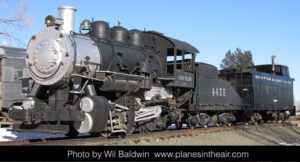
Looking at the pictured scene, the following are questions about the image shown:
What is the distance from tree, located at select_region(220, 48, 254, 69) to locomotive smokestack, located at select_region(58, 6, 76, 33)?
1849 inches

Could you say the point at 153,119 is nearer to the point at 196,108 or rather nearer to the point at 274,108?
the point at 196,108

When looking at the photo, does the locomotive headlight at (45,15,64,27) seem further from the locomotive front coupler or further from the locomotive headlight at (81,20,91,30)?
the locomotive front coupler

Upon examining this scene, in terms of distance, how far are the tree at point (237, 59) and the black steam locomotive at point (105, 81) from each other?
41.5 metres

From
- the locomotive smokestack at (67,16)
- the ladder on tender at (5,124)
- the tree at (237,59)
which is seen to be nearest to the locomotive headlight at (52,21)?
the locomotive smokestack at (67,16)

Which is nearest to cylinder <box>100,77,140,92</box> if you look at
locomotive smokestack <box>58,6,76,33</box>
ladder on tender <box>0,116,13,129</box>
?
locomotive smokestack <box>58,6,76,33</box>

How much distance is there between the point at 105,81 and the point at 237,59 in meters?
50.2

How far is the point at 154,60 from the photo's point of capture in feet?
47.3

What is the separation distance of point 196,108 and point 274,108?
1117cm

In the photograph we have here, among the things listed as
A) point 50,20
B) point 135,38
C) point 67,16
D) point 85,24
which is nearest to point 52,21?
point 50,20

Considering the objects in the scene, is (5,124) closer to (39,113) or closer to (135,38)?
(39,113)

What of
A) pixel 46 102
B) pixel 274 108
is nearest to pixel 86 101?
pixel 46 102

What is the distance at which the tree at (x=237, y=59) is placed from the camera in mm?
56938

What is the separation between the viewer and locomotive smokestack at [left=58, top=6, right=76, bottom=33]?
38.2 ft

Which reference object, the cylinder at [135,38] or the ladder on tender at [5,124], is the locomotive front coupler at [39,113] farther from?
the ladder on tender at [5,124]
